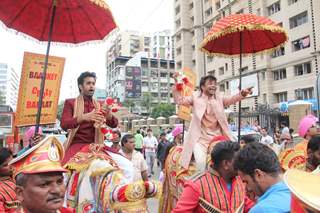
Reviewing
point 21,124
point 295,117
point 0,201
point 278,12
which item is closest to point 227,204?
point 0,201

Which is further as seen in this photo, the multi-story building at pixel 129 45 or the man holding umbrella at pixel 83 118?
the multi-story building at pixel 129 45

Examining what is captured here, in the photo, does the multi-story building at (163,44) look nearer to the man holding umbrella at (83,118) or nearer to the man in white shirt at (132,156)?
the man in white shirt at (132,156)

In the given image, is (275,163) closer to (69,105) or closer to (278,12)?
(69,105)

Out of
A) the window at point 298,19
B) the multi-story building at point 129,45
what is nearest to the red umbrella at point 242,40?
the window at point 298,19

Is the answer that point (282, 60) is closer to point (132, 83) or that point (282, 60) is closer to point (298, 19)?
point (298, 19)

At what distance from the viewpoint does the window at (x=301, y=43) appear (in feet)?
114

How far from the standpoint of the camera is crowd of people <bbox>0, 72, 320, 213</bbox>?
2.37m

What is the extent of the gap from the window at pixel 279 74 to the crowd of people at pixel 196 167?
1369 inches

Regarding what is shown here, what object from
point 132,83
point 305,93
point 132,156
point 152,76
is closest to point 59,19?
point 132,156

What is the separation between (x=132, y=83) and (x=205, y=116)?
80297 mm

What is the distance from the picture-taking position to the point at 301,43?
117 feet

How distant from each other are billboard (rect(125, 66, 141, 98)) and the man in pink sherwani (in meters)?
77.6

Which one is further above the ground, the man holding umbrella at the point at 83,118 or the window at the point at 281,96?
the window at the point at 281,96

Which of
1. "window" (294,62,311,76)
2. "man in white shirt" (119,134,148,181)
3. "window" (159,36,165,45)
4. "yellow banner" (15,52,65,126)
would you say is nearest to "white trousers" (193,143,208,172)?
"man in white shirt" (119,134,148,181)
